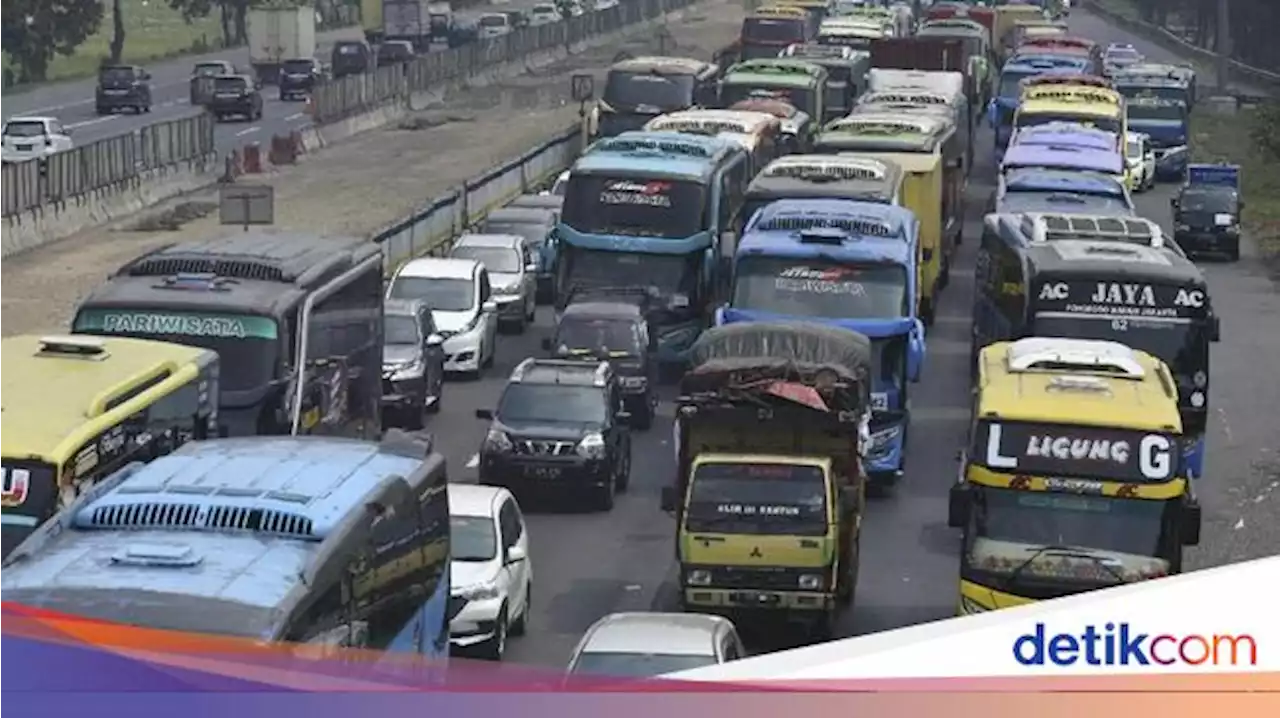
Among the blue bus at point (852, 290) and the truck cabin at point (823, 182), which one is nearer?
the blue bus at point (852, 290)

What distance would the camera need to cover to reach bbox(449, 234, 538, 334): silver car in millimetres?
39312

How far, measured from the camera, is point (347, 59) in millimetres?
87000

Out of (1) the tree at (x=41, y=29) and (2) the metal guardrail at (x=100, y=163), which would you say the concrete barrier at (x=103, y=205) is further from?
(1) the tree at (x=41, y=29)

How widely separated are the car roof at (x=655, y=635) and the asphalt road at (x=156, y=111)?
45234 mm

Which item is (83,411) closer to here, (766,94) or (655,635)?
(655,635)

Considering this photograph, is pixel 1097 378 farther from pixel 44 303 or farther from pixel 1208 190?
pixel 1208 190

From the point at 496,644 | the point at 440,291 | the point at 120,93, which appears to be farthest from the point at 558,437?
the point at 120,93

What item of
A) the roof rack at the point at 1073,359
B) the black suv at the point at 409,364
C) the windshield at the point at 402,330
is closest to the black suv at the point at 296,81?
the black suv at the point at 409,364

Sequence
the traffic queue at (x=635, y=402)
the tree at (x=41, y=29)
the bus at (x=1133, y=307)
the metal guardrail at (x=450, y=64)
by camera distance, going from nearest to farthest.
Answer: the traffic queue at (x=635, y=402) < the bus at (x=1133, y=307) < the metal guardrail at (x=450, y=64) < the tree at (x=41, y=29)

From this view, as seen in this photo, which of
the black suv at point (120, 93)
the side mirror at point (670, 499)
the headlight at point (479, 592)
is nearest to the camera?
the headlight at point (479, 592)

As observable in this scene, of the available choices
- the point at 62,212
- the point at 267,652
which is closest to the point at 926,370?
the point at 62,212

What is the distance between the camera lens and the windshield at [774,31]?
7869cm

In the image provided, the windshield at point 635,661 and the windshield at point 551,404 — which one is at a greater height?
the windshield at point 635,661

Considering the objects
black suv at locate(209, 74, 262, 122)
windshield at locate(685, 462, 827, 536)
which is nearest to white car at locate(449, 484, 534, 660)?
windshield at locate(685, 462, 827, 536)
